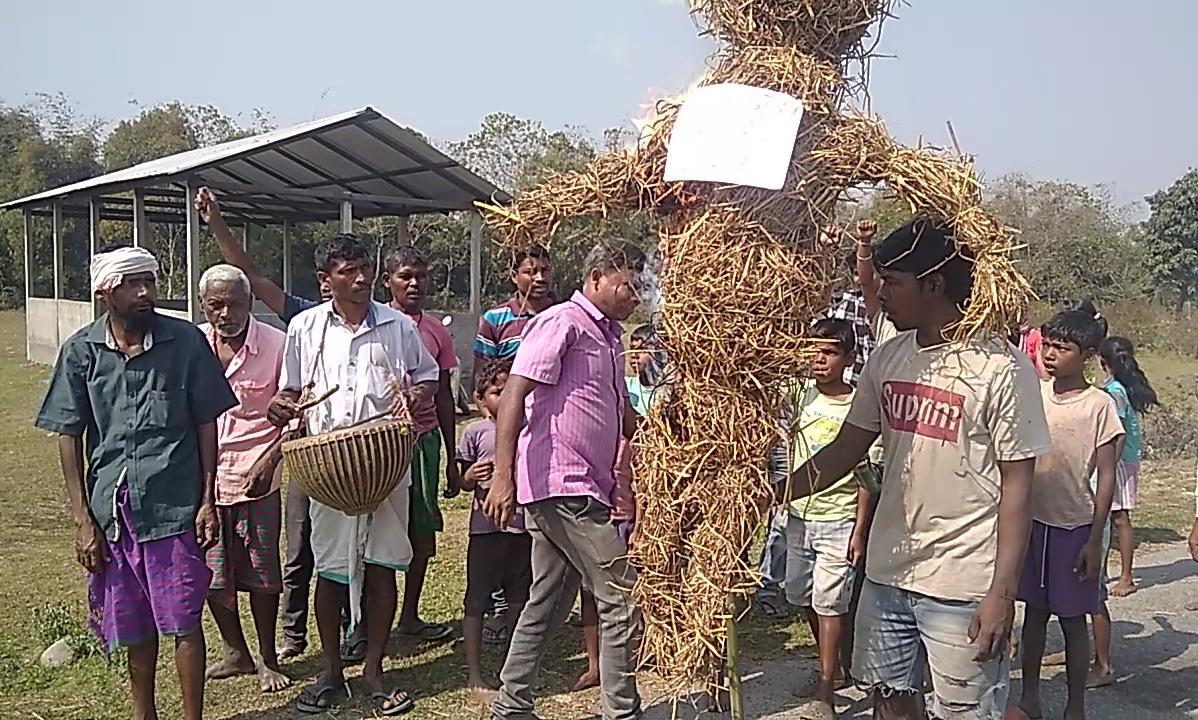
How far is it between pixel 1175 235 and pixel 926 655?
38105mm

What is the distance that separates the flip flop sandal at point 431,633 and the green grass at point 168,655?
0.32 ft

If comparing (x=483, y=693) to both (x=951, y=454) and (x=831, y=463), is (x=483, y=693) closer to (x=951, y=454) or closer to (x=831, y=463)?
(x=831, y=463)

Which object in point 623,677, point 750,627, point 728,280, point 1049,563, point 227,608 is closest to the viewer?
point 728,280

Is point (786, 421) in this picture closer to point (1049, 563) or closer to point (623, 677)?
point (623, 677)

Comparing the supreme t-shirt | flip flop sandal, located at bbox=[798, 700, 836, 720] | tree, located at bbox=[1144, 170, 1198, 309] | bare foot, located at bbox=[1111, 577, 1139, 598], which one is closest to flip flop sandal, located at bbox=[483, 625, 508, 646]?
flip flop sandal, located at bbox=[798, 700, 836, 720]

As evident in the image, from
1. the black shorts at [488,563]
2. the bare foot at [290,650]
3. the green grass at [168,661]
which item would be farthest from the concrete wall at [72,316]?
the black shorts at [488,563]

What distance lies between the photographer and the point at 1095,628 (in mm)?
4902

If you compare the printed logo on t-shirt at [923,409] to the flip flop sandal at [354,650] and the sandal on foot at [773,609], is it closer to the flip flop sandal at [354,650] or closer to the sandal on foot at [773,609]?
the sandal on foot at [773,609]

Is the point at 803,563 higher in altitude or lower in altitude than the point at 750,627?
higher

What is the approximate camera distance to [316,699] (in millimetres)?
4395

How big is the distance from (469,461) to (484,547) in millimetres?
397

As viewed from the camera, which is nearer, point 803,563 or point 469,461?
point 803,563

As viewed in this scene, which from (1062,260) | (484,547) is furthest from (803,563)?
(1062,260)

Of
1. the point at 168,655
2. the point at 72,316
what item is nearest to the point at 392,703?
the point at 168,655
